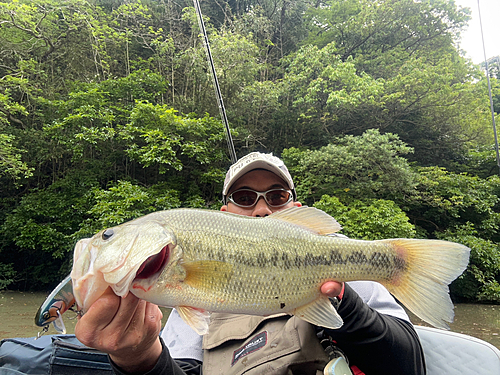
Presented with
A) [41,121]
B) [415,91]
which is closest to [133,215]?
[41,121]

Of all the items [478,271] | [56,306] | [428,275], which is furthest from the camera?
[478,271]

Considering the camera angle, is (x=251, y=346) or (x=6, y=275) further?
(x=6, y=275)

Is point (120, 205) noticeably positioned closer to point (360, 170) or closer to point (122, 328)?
point (122, 328)

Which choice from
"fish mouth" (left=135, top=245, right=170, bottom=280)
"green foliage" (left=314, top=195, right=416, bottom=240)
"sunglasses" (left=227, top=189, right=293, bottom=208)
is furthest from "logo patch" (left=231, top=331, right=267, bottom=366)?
"green foliage" (left=314, top=195, right=416, bottom=240)

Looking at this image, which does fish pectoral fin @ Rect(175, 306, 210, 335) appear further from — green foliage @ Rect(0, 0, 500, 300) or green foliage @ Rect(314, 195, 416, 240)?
green foliage @ Rect(314, 195, 416, 240)

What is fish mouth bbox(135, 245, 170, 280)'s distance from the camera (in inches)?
43.7

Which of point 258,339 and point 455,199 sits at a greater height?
point 258,339

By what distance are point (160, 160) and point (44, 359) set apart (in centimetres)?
754

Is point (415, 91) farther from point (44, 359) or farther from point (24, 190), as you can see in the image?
point (24, 190)

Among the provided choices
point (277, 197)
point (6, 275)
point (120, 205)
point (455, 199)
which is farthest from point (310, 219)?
point (6, 275)

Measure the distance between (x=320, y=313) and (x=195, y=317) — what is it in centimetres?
54

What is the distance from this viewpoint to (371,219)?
354 inches

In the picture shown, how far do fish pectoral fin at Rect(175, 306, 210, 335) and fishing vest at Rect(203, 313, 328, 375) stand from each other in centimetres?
57

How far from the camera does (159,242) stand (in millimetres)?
1100
